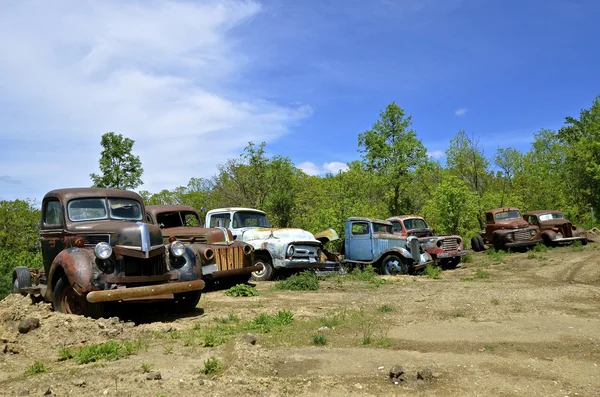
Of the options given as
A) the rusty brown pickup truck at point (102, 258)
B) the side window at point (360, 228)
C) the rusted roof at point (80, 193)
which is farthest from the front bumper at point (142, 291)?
the side window at point (360, 228)

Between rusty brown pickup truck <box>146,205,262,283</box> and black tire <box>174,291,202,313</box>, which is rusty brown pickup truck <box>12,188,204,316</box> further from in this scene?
rusty brown pickup truck <box>146,205,262,283</box>

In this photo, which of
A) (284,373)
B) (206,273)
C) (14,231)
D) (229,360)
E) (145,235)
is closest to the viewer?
(284,373)

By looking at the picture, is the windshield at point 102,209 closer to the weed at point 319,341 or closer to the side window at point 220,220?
the weed at point 319,341

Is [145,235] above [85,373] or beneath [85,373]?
above

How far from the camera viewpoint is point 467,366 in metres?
5.12

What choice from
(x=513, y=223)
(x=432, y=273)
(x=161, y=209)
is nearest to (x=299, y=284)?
(x=161, y=209)

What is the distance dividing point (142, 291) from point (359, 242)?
9.74 m

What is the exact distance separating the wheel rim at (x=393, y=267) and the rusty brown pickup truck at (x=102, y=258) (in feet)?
26.4

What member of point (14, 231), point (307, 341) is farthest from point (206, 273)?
point (14, 231)

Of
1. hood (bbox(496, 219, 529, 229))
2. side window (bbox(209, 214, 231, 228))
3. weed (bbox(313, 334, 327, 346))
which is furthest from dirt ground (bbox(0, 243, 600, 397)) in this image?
hood (bbox(496, 219, 529, 229))

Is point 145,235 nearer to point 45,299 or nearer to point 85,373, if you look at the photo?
point 45,299

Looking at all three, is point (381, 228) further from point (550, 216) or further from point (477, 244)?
point (550, 216)

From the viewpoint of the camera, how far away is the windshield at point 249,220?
48.3ft

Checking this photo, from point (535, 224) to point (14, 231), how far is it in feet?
101
